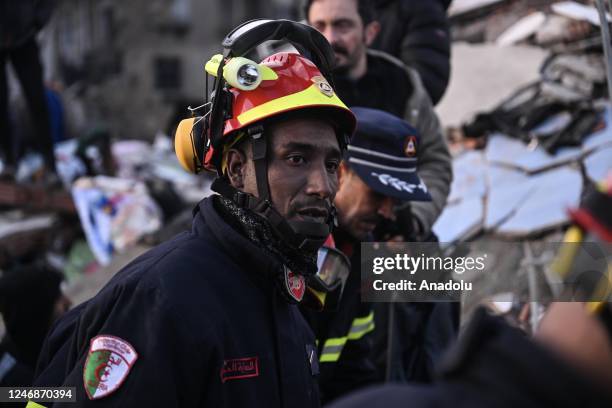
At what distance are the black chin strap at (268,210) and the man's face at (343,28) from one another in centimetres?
212

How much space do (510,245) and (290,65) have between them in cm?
367

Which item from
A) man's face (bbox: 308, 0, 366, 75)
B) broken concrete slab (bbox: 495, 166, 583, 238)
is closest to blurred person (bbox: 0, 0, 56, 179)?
man's face (bbox: 308, 0, 366, 75)

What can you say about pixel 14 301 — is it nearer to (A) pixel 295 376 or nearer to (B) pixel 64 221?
(A) pixel 295 376

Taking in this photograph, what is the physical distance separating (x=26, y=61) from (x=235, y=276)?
6.93 meters

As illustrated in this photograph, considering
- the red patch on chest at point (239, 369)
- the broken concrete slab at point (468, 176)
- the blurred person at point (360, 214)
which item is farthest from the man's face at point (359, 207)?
the broken concrete slab at point (468, 176)

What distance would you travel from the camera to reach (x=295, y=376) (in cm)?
244

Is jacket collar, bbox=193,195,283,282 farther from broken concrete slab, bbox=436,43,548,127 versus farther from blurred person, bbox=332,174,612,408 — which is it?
broken concrete slab, bbox=436,43,548,127

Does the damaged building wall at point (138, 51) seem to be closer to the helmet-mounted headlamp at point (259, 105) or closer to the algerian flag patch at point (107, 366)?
the helmet-mounted headlamp at point (259, 105)

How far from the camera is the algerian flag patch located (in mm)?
2170

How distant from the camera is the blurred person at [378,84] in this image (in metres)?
4.63

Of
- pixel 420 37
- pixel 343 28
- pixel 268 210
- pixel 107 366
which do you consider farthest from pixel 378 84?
pixel 107 366

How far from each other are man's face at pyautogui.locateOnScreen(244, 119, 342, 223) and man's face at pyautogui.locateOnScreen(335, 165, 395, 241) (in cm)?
117

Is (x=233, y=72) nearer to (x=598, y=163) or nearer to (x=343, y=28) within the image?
(x=343, y=28)

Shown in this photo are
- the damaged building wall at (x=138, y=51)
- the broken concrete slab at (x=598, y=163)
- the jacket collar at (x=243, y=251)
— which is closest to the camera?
the jacket collar at (x=243, y=251)
